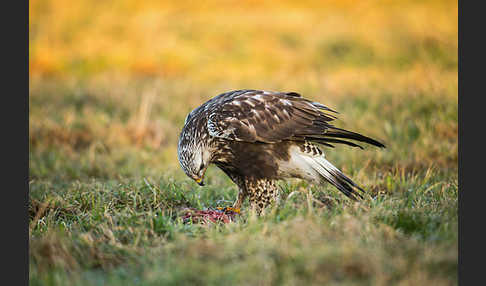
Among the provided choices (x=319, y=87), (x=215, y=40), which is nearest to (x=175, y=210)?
(x=319, y=87)

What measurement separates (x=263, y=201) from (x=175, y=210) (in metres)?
0.77

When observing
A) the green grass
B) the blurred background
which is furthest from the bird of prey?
the blurred background

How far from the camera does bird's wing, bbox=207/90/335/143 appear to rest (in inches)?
157

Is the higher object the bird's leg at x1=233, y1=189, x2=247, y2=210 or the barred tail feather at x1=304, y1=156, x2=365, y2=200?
the barred tail feather at x1=304, y1=156, x2=365, y2=200

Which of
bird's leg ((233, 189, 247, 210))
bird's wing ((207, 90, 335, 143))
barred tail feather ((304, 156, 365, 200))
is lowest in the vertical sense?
bird's leg ((233, 189, 247, 210))

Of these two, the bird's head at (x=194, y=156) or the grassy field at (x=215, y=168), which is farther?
the bird's head at (x=194, y=156)

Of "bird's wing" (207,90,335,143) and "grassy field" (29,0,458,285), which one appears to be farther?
"bird's wing" (207,90,335,143)

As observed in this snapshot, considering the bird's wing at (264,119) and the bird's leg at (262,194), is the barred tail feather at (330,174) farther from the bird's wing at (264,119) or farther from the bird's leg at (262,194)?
the bird's leg at (262,194)

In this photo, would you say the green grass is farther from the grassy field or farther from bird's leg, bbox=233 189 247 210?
bird's leg, bbox=233 189 247 210

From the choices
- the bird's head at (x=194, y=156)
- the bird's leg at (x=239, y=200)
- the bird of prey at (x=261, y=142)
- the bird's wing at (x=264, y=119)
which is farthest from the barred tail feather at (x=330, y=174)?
the bird's head at (x=194, y=156)

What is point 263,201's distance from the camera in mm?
4199

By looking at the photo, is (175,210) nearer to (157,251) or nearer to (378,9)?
(157,251)

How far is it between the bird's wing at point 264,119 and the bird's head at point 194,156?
146mm

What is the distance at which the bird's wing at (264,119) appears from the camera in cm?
399
